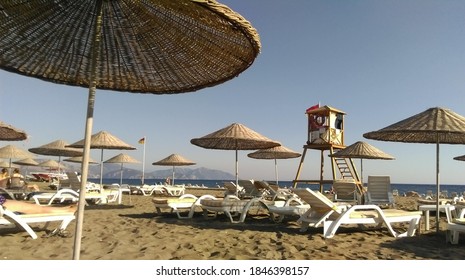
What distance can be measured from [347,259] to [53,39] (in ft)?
12.4

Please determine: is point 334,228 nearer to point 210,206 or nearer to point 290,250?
point 290,250

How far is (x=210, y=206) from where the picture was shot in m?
7.77

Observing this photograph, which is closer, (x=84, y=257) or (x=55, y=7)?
(x=55, y=7)

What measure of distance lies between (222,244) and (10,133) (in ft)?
22.9

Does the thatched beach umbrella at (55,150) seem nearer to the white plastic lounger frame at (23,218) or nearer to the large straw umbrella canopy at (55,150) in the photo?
the large straw umbrella canopy at (55,150)

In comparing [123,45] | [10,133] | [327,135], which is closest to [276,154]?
[327,135]

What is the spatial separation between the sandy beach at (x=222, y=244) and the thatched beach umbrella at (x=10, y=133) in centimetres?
362

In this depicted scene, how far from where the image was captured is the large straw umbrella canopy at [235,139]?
31.9ft

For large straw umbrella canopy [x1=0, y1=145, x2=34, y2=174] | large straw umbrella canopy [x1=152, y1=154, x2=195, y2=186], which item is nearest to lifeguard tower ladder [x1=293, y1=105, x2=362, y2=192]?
large straw umbrella canopy [x1=152, y1=154, x2=195, y2=186]

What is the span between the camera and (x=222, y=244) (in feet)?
16.6

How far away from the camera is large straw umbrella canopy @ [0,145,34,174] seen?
1609cm
